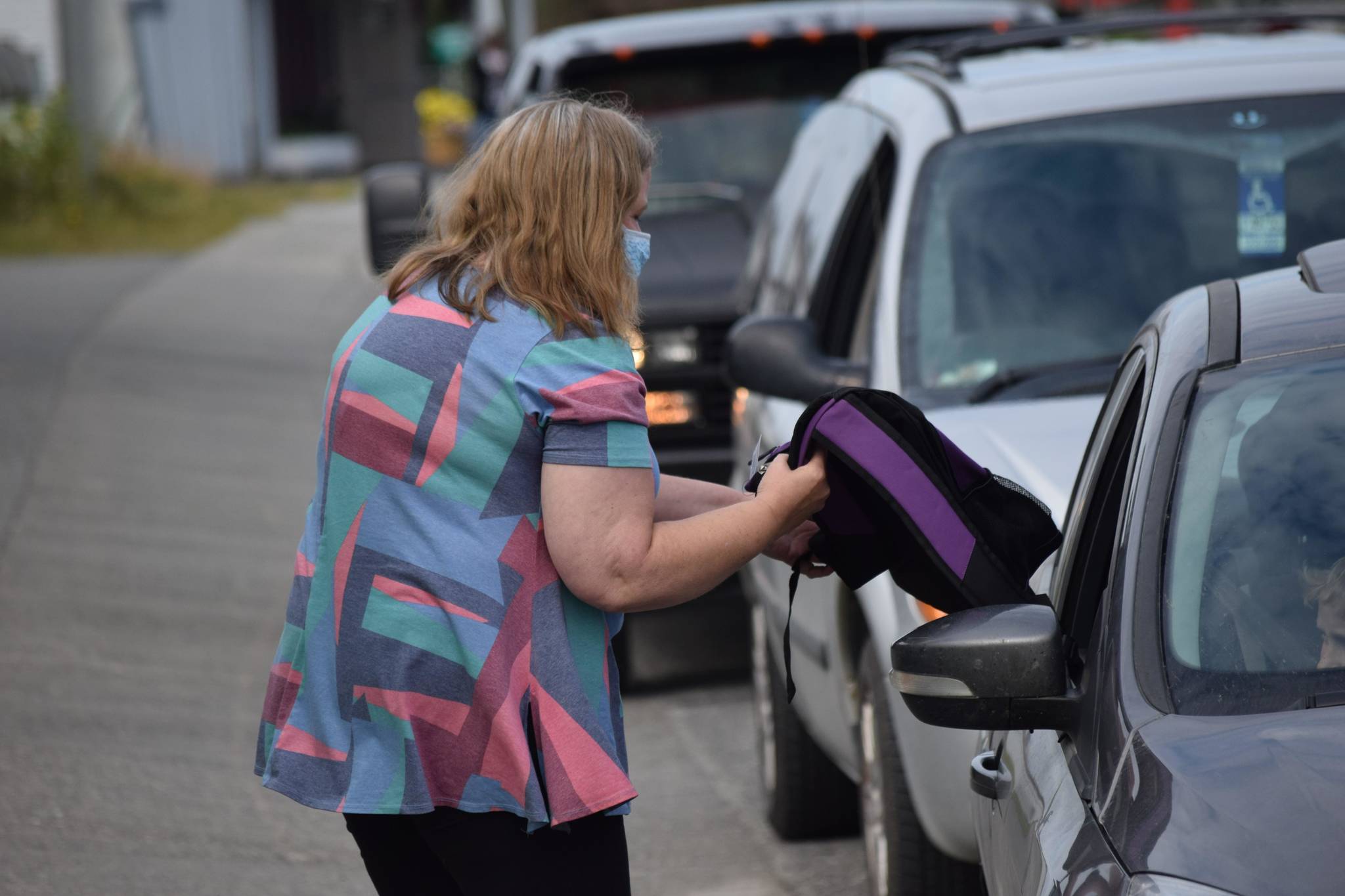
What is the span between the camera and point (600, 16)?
1481cm

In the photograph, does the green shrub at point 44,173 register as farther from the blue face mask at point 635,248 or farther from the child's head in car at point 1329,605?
the child's head in car at point 1329,605

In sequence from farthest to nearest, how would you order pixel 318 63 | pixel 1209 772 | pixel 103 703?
pixel 318 63 → pixel 103 703 → pixel 1209 772

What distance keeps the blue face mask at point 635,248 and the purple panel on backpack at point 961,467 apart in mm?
521

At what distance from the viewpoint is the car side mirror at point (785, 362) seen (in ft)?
15.1

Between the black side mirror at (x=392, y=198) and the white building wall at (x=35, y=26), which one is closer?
the black side mirror at (x=392, y=198)

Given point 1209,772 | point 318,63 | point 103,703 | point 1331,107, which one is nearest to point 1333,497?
point 1209,772

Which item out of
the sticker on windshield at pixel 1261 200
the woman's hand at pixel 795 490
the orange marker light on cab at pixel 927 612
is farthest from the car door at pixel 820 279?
the woman's hand at pixel 795 490

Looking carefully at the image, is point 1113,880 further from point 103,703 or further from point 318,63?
point 318,63

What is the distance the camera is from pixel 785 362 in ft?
15.4

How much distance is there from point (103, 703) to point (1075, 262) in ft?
12.4

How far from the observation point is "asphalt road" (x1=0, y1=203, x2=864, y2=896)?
5234 millimetres

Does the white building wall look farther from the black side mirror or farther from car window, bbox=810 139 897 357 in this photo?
car window, bbox=810 139 897 357

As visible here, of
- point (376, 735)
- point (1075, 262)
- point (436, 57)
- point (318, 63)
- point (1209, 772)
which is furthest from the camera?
point (436, 57)

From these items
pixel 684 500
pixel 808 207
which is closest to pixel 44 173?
pixel 808 207
